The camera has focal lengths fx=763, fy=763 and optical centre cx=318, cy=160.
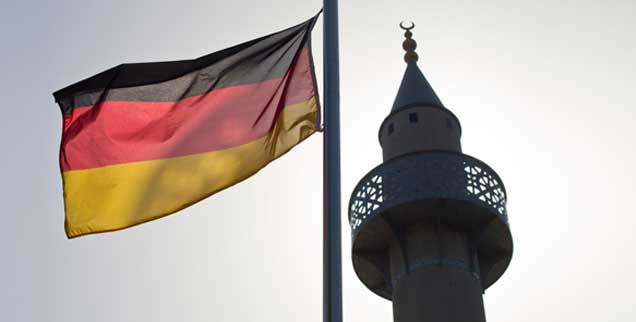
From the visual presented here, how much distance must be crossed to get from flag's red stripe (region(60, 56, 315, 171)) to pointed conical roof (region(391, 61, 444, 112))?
478 inches

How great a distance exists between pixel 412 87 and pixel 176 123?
43.8 ft

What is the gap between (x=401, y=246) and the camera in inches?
697

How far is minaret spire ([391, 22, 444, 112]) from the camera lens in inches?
814

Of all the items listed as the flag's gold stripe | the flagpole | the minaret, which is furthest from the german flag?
the minaret

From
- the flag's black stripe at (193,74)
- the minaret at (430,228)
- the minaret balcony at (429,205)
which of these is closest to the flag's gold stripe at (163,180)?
the flag's black stripe at (193,74)

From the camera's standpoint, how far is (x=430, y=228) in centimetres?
1767

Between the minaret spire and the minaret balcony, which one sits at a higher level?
the minaret spire

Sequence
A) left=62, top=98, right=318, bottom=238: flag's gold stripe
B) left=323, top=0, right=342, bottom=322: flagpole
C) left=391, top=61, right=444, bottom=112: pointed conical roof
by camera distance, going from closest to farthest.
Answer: left=323, top=0, right=342, bottom=322: flagpole → left=62, top=98, right=318, bottom=238: flag's gold stripe → left=391, top=61, right=444, bottom=112: pointed conical roof

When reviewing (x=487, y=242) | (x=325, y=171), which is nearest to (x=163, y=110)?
(x=325, y=171)

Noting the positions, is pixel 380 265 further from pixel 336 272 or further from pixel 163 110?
pixel 336 272

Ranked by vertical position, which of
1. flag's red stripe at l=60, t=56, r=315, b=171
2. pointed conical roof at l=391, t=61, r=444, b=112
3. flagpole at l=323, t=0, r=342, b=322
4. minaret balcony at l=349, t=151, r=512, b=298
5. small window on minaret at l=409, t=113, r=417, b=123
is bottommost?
flagpole at l=323, t=0, r=342, b=322

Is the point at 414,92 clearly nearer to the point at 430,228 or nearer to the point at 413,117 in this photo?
the point at 413,117

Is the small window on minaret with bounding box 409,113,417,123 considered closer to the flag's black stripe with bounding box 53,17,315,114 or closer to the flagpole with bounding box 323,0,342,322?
the flag's black stripe with bounding box 53,17,315,114

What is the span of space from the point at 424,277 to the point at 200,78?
912 cm
